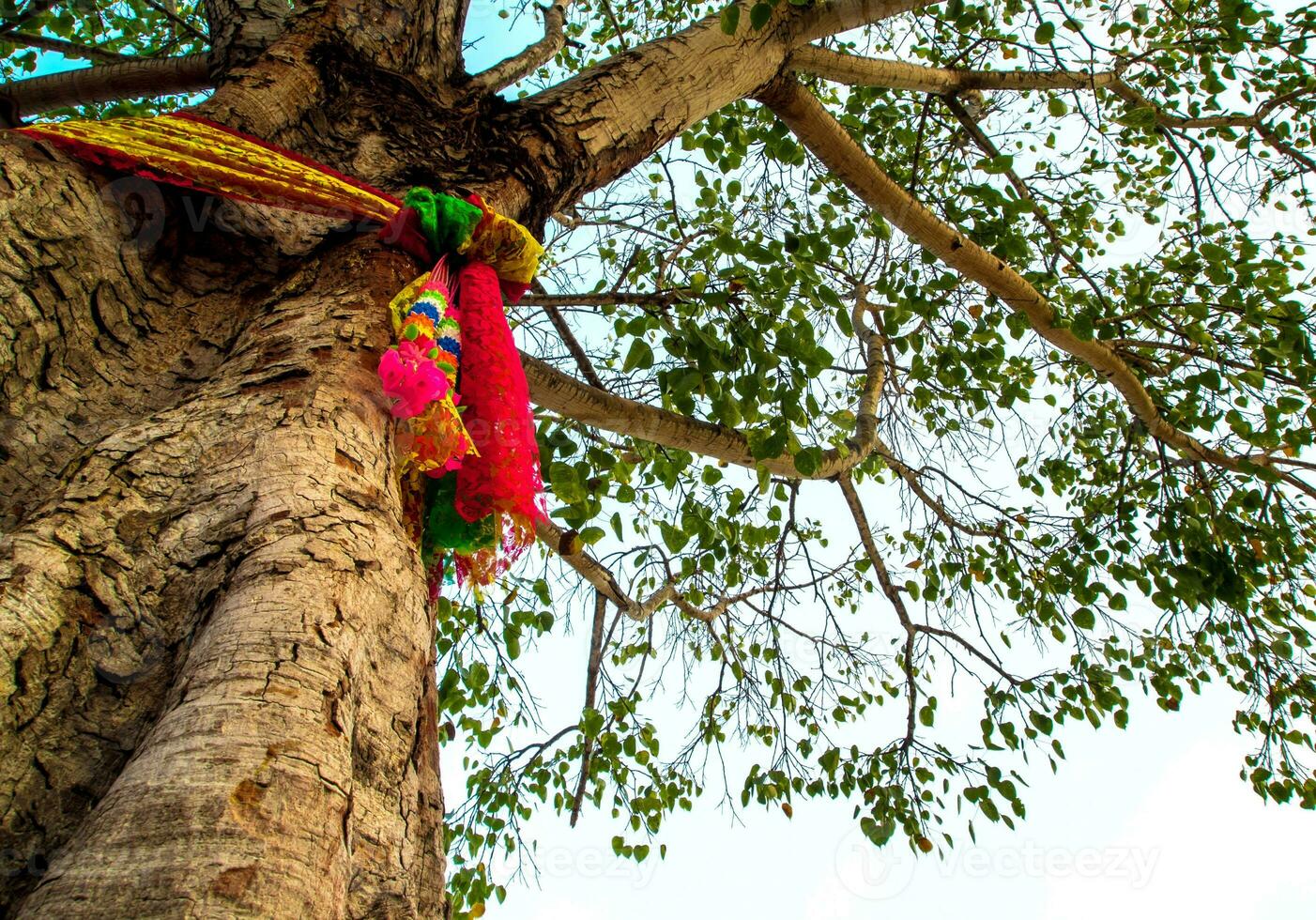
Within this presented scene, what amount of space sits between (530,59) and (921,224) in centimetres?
177

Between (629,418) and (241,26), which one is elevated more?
(241,26)

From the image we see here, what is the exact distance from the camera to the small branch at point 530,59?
8.63 feet

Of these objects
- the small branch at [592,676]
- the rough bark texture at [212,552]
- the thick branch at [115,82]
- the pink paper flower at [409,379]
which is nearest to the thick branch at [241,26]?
the rough bark texture at [212,552]

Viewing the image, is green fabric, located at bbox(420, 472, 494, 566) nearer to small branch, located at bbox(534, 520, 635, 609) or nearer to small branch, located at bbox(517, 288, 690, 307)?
small branch, located at bbox(534, 520, 635, 609)

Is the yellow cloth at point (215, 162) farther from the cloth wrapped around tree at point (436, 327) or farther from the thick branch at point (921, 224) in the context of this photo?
the thick branch at point (921, 224)

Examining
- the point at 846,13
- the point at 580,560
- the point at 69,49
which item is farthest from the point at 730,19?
the point at 69,49

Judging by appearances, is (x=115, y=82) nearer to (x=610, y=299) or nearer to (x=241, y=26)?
(x=241, y=26)

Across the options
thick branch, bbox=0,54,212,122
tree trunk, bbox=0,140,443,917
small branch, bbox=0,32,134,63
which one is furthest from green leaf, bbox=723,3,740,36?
small branch, bbox=0,32,134,63

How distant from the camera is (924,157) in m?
4.82

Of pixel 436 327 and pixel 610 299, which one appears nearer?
pixel 436 327

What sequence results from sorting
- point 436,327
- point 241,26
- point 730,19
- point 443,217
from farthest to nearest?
point 241,26
point 730,19
point 443,217
point 436,327

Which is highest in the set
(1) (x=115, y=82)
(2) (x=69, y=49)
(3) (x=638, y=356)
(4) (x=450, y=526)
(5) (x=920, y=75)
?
(2) (x=69, y=49)

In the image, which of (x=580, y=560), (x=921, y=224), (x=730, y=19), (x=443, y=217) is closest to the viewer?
(x=443, y=217)

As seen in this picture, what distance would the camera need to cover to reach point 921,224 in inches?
116
